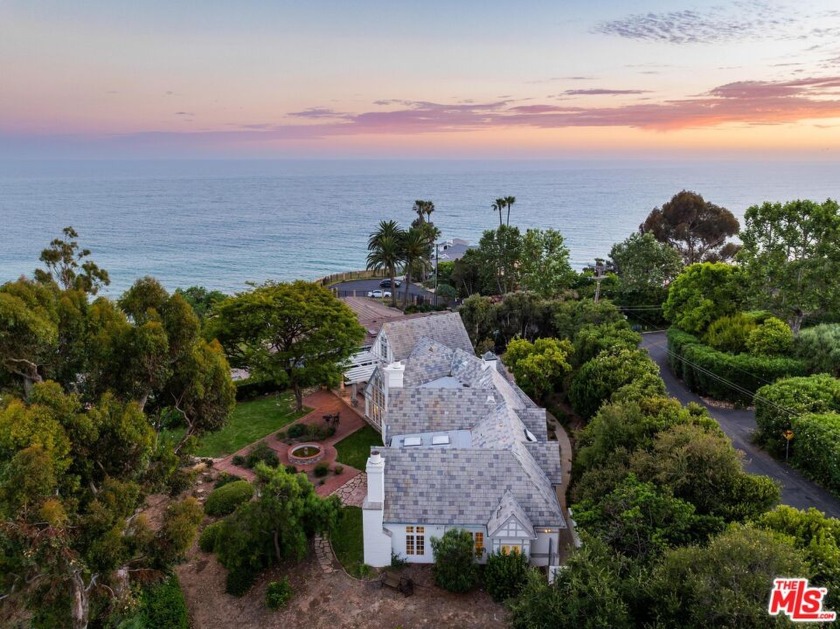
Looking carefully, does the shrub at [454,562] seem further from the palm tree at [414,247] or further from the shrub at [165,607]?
the palm tree at [414,247]

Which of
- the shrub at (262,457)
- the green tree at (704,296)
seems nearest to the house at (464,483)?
the shrub at (262,457)

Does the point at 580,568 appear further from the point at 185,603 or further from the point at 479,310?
the point at 479,310

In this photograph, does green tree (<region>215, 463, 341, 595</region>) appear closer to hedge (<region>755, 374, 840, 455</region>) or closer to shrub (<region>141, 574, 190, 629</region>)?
shrub (<region>141, 574, 190, 629</region>)

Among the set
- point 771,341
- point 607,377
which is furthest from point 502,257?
point 607,377

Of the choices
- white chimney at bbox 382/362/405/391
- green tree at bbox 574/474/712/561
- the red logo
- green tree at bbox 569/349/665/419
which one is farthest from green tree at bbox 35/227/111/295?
the red logo

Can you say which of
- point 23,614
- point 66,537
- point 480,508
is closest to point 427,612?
point 480,508

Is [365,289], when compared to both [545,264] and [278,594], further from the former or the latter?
[278,594]

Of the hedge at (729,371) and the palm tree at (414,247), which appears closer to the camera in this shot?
the hedge at (729,371)
